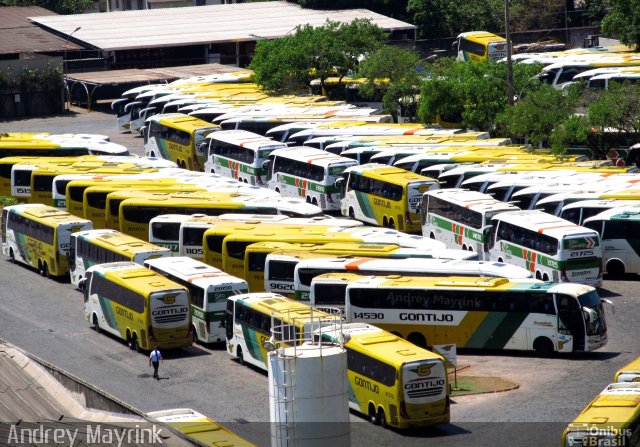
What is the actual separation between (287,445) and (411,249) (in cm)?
1710

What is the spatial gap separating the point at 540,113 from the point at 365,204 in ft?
36.9

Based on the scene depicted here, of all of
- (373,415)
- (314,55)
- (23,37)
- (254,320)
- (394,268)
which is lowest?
(373,415)

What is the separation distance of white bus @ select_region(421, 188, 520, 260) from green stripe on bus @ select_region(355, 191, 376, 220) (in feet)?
11.9

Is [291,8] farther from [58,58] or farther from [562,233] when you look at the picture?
[562,233]

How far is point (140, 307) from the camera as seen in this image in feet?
133

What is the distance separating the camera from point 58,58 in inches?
3324

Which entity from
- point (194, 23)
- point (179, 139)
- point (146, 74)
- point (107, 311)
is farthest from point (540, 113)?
point (194, 23)

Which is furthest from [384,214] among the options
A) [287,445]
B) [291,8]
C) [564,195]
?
[291,8]

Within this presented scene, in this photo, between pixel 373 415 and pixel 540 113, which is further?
pixel 540 113

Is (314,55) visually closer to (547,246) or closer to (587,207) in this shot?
(587,207)

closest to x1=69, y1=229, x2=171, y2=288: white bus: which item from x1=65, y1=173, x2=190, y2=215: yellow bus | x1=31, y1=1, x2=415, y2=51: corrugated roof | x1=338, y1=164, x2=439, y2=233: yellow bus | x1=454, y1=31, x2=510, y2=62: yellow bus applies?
x1=65, y1=173, x2=190, y2=215: yellow bus

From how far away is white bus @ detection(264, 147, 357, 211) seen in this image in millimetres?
55844

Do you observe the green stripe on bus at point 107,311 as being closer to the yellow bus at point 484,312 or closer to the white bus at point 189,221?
the white bus at point 189,221

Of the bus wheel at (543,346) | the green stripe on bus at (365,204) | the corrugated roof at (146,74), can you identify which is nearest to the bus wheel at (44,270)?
the green stripe on bus at (365,204)
